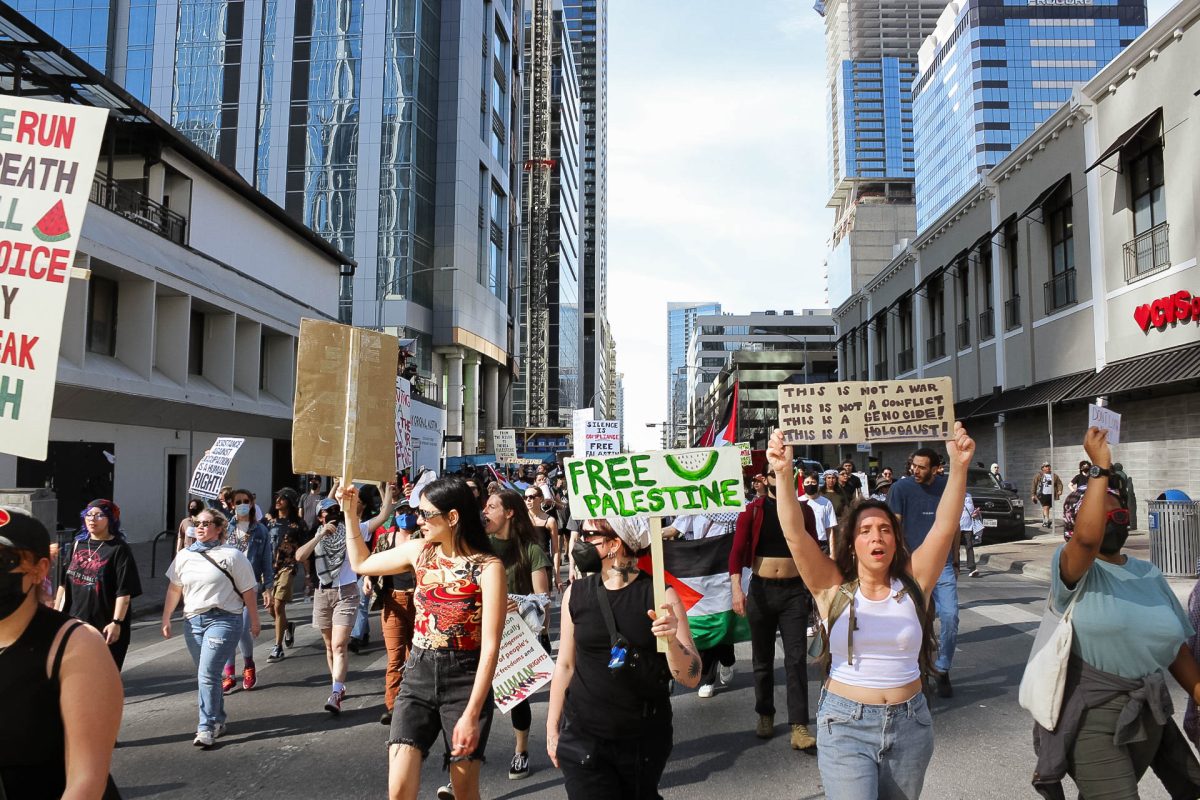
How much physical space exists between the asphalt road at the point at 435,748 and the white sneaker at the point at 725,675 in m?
0.15

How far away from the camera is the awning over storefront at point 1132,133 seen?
20.2 metres

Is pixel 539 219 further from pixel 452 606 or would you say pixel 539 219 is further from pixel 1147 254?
pixel 452 606

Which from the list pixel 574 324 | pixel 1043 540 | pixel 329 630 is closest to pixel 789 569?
pixel 329 630

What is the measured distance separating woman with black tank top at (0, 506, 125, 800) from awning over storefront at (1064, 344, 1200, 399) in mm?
19240

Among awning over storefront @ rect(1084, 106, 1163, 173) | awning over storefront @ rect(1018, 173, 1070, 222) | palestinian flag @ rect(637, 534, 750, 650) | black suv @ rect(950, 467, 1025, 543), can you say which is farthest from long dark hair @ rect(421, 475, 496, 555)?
awning over storefront @ rect(1018, 173, 1070, 222)

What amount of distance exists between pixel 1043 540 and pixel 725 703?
16.2 metres

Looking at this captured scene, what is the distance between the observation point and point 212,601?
21.5 ft

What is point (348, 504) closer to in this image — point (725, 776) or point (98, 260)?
point (725, 776)

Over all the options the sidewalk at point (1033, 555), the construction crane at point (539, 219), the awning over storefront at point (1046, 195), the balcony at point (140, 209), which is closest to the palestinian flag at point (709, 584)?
the sidewalk at point (1033, 555)

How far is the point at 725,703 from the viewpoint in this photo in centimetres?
712

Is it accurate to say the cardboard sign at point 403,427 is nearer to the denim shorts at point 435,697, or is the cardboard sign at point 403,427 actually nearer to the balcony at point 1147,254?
the denim shorts at point 435,697

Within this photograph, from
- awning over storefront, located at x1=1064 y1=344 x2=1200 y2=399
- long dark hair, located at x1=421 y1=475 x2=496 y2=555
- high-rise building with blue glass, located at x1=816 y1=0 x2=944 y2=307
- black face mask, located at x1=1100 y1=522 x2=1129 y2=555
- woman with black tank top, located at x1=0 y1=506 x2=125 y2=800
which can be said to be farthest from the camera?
high-rise building with blue glass, located at x1=816 y1=0 x2=944 y2=307

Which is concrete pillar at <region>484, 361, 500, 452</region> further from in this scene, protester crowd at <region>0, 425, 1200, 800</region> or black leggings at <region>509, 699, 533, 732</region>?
protester crowd at <region>0, 425, 1200, 800</region>

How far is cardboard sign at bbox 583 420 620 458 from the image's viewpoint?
21.2m
